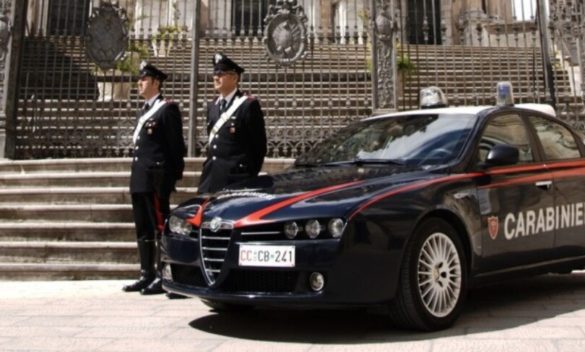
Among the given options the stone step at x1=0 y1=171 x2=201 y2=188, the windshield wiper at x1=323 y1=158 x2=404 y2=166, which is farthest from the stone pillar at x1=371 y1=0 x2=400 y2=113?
the windshield wiper at x1=323 y1=158 x2=404 y2=166

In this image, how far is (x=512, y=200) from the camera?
452 cm

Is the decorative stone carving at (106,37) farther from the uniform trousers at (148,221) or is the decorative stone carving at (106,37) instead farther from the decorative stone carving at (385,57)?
the uniform trousers at (148,221)

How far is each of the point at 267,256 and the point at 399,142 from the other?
1.66 m

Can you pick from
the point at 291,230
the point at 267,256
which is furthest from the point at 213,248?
the point at 291,230

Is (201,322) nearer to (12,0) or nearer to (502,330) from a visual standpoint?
(502,330)

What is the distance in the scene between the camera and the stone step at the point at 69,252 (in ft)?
22.4

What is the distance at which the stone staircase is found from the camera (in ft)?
22.1

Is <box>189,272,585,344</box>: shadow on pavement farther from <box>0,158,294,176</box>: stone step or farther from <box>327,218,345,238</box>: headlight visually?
<box>0,158,294,176</box>: stone step

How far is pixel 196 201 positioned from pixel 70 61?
695 cm

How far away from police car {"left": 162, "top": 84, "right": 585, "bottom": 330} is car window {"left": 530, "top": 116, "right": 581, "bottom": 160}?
20mm

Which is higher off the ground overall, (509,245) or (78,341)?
(509,245)

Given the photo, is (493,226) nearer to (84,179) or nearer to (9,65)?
(84,179)

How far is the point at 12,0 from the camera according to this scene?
9.70 m

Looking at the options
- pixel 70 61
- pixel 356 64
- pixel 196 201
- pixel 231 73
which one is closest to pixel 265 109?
pixel 356 64
